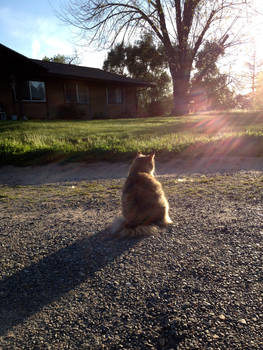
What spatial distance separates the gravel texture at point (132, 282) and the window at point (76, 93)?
66.1ft

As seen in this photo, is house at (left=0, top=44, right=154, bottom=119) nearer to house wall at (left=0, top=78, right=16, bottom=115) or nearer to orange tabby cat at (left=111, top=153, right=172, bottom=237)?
house wall at (left=0, top=78, right=16, bottom=115)

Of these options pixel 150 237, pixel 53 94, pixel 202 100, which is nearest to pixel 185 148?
pixel 150 237

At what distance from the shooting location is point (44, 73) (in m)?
17.6

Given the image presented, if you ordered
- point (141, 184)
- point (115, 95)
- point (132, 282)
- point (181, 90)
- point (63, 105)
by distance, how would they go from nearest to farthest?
1. point (132, 282)
2. point (141, 184)
3. point (63, 105)
4. point (181, 90)
5. point (115, 95)

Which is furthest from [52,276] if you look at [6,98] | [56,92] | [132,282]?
[56,92]

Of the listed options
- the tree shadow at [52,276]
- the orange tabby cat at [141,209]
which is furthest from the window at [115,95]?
the tree shadow at [52,276]

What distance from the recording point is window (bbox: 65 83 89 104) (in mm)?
21594

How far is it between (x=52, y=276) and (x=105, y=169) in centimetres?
408

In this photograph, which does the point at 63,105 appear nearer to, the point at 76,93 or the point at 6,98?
the point at 76,93

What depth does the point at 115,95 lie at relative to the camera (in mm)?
25250

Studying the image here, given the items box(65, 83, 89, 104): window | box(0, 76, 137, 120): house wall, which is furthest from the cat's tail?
box(65, 83, 89, 104): window

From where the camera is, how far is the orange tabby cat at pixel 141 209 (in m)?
2.57

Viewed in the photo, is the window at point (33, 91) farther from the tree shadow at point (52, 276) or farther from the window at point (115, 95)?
the tree shadow at point (52, 276)

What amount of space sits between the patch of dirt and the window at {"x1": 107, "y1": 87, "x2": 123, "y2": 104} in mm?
19761
